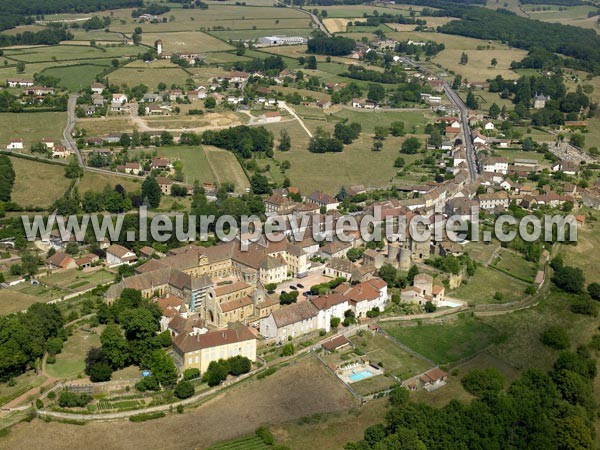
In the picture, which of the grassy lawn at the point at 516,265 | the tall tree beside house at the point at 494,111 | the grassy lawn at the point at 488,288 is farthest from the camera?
the tall tree beside house at the point at 494,111

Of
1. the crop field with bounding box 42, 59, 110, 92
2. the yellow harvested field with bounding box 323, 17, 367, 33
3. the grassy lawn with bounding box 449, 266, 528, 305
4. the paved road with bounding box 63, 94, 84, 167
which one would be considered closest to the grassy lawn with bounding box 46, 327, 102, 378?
the grassy lawn with bounding box 449, 266, 528, 305

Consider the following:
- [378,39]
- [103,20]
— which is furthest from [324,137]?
[103,20]

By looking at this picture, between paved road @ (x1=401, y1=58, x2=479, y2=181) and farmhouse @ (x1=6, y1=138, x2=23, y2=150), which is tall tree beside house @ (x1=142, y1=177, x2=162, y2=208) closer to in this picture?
farmhouse @ (x1=6, y1=138, x2=23, y2=150)

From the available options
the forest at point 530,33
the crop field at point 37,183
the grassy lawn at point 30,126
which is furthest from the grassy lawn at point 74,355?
the forest at point 530,33

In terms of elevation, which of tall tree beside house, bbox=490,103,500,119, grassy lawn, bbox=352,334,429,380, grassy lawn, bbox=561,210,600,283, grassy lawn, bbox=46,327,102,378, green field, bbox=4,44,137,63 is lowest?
grassy lawn, bbox=46,327,102,378

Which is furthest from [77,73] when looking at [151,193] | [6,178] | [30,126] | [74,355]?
[74,355]

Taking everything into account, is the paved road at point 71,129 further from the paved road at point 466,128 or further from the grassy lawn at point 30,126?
the paved road at point 466,128

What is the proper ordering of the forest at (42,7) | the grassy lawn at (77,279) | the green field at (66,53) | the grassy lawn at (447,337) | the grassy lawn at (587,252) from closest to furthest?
the grassy lawn at (447,337), the grassy lawn at (77,279), the grassy lawn at (587,252), the green field at (66,53), the forest at (42,7)
